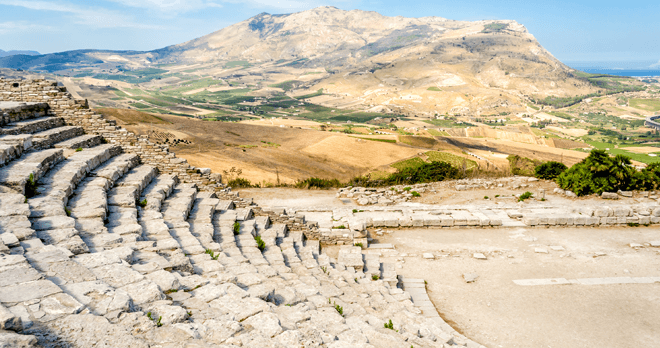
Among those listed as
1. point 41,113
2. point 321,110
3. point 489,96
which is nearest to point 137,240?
point 41,113

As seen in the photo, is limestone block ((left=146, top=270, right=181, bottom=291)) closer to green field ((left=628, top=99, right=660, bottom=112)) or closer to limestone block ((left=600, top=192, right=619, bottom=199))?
limestone block ((left=600, top=192, right=619, bottom=199))

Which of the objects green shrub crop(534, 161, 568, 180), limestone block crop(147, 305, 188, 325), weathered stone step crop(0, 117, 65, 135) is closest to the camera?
limestone block crop(147, 305, 188, 325)

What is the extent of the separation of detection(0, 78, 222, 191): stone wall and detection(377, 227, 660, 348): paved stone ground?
308 inches

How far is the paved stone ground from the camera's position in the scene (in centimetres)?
913

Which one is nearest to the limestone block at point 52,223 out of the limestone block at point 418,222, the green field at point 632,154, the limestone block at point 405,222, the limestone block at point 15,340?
the limestone block at point 15,340

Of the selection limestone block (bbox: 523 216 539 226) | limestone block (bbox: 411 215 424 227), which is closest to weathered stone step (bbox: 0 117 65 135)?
limestone block (bbox: 411 215 424 227)

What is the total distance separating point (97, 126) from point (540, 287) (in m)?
16.7

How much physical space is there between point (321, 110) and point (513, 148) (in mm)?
104394

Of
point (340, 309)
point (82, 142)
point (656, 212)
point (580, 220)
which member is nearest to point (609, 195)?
point (656, 212)

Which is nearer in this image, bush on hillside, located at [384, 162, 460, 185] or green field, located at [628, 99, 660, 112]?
bush on hillside, located at [384, 162, 460, 185]

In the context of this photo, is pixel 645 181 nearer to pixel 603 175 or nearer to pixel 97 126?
pixel 603 175

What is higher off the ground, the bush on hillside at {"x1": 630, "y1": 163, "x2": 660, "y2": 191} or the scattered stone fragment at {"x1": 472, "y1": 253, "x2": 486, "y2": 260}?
the bush on hillside at {"x1": 630, "y1": 163, "x2": 660, "y2": 191}

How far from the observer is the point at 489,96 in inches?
6959

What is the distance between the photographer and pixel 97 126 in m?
15.2
